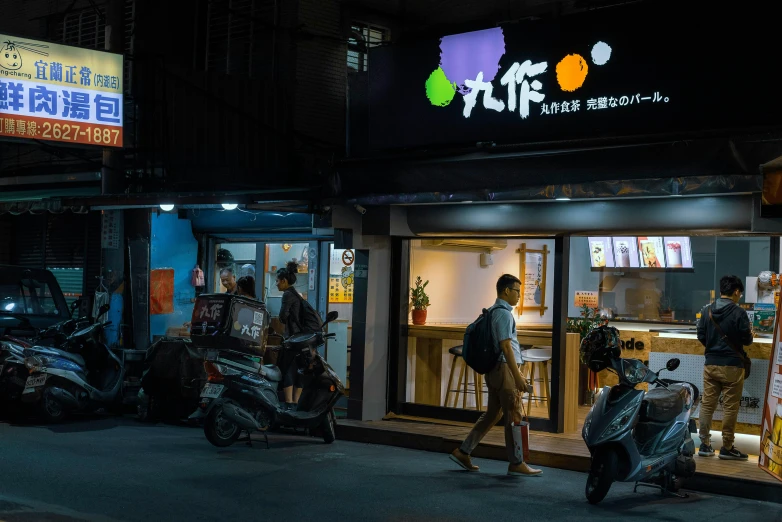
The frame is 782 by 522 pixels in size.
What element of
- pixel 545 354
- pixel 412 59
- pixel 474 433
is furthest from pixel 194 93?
pixel 474 433

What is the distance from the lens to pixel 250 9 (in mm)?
17672

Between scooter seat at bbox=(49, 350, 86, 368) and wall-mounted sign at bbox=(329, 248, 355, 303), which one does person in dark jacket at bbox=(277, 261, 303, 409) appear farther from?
scooter seat at bbox=(49, 350, 86, 368)

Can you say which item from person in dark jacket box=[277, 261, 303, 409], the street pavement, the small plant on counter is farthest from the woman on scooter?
the small plant on counter

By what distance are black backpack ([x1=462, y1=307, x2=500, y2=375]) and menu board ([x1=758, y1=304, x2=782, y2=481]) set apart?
10.2 feet

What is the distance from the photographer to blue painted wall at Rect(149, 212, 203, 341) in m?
16.8

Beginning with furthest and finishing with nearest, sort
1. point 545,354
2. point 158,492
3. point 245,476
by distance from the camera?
point 545,354
point 245,476
point 158,492

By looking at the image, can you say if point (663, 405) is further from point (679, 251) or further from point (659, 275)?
point (659, 275)

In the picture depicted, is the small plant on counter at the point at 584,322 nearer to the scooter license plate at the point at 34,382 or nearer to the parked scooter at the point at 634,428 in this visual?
the parked scooter at the point at 634,428

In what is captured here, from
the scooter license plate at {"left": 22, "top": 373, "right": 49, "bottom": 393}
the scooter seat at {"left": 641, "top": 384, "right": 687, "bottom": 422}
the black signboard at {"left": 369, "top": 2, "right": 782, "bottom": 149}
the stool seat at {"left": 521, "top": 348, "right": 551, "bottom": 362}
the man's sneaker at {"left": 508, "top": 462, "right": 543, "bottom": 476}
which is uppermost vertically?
the black signboard at {"left": 369, "top": 2, "right": 782, "bottom": 149}

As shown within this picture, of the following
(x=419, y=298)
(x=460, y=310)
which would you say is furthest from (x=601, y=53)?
(x=419, y=298)

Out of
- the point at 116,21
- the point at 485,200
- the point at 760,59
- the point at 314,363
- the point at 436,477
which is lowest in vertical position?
the point at 436,477

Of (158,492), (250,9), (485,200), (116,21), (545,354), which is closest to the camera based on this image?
(158,492)

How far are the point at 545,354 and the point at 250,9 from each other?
8.89m

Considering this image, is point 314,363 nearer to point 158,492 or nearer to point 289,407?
point 289,407
